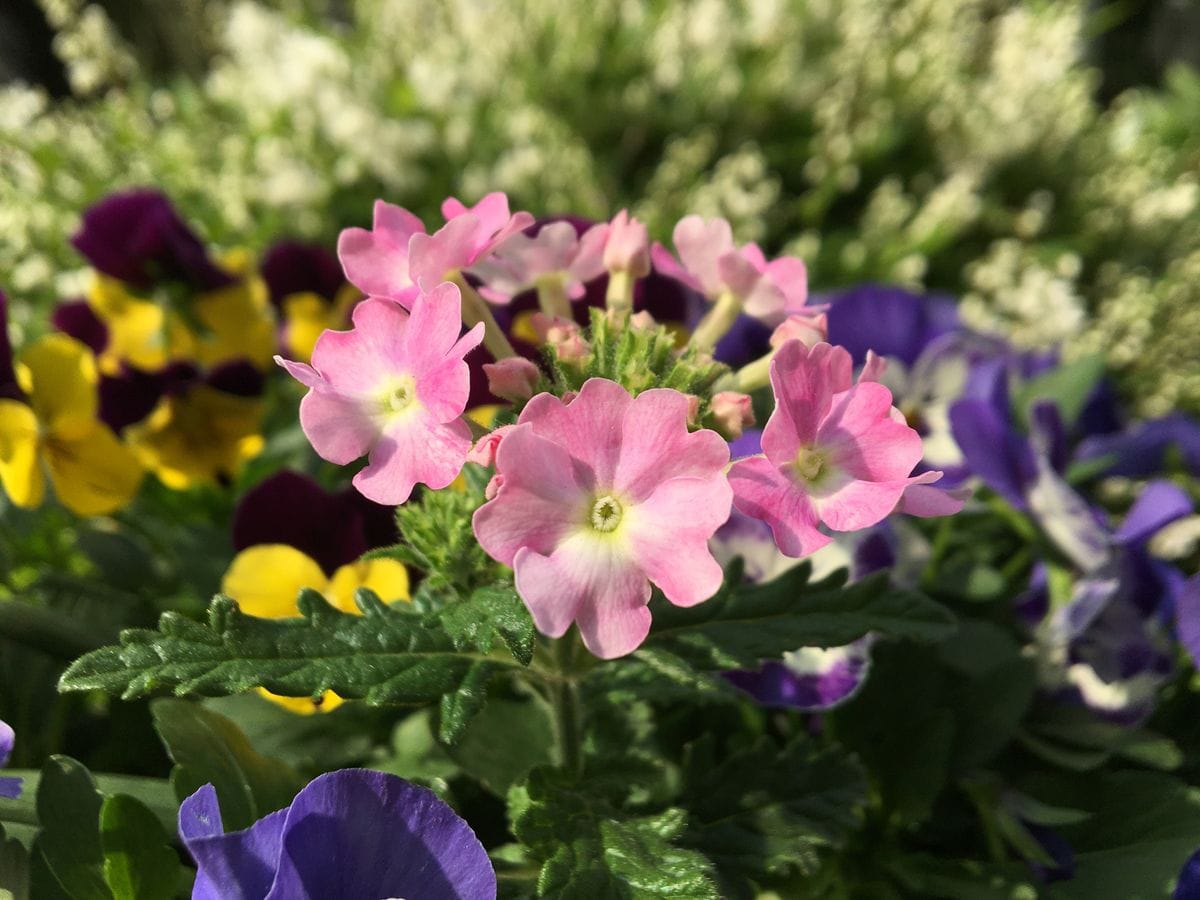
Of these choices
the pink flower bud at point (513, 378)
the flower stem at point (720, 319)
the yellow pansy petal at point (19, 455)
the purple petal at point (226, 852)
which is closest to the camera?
the purple petal at point (226, 852)

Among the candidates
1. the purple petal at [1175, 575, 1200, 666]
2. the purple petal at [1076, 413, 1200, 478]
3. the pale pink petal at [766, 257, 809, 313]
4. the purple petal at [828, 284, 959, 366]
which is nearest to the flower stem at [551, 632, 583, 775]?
the pale pink petal at [766, 257, 809, 313]

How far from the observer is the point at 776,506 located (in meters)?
0.40

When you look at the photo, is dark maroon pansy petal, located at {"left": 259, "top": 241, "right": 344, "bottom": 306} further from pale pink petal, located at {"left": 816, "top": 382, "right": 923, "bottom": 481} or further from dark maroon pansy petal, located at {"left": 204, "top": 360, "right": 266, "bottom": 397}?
pale pink petal, located at {"left": 816, "top": 382, "right": 923, "bottom": 481}

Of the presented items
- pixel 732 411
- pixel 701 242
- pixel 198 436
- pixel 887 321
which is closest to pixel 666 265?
pixel 701 242

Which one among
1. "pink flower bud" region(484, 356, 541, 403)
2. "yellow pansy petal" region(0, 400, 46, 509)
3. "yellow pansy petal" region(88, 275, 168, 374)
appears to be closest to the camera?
"pink flower bud" region(484, 356, 541, 403)

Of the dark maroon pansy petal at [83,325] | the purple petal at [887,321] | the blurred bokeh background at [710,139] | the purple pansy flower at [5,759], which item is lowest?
the purple pansy flower at [5,759]

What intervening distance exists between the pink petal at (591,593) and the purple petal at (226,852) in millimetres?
130

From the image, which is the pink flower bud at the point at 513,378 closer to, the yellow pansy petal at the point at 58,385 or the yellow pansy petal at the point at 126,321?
the yellow pansy petal at the point at 58,385

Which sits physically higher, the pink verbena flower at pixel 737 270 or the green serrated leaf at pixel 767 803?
the pink verbena flower at pixel 737 270

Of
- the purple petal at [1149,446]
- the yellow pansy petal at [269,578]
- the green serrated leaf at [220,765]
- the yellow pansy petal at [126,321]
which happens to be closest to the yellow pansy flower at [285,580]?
the yellow pansy petal at [269,578]

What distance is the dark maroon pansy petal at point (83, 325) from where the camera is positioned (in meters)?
0.97

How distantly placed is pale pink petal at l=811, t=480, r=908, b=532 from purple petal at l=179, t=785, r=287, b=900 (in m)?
0.25

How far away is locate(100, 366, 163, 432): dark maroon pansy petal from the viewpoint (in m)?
0.84

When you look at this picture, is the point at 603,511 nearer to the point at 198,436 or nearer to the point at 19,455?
the point at 19,455
